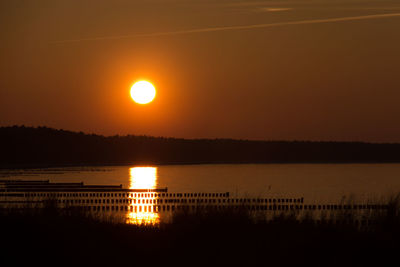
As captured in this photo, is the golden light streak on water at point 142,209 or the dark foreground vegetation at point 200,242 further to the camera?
the golden light streak on water at point 142,209

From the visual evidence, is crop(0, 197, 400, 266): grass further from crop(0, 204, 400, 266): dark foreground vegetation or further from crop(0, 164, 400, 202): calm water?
crop(0, 164, 400, 202): calm water

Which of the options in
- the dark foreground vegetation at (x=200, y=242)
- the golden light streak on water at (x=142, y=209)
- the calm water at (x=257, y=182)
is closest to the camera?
the dark foreground vegetation at (x=200, y=242)

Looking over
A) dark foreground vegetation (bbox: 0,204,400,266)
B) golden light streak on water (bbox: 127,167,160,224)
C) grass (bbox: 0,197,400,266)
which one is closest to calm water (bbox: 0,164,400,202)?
golden light streak on water (bbox: 127,167,160,224)

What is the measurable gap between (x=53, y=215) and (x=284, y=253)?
6063 millimetres

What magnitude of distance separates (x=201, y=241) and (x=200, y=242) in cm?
10

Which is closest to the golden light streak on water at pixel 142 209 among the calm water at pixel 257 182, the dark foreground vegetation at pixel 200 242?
the dark foreground vegetation at pixel 200 242

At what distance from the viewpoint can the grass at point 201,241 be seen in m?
11.0

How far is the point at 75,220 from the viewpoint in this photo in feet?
47.4

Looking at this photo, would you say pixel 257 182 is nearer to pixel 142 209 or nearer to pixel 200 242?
pixel 142 209

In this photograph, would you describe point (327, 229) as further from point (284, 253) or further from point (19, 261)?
point (19, 261)

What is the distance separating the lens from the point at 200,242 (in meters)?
12.3

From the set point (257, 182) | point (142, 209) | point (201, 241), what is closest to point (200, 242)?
point (201, 241)

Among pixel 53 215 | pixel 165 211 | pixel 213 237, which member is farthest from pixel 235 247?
pixel 165 211

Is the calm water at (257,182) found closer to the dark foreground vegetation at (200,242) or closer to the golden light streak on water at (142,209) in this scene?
the golden light streak on water at (142,209)
